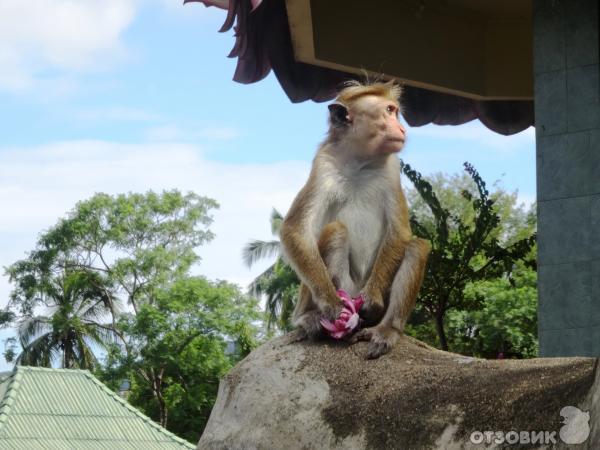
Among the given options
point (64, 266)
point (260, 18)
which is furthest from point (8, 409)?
point (64, 266)

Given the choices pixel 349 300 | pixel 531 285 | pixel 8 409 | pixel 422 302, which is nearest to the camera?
pixel 349 300

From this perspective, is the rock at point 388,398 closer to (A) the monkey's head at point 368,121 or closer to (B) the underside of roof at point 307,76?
(A) the monkey's head at point 368,121

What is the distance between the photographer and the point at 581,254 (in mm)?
12289

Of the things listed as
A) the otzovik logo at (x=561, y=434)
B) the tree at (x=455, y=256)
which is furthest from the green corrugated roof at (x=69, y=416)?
the otzovik logo at (x=561, y=434)

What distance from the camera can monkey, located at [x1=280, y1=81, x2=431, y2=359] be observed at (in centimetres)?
796

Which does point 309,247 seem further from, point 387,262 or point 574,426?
point 574,426

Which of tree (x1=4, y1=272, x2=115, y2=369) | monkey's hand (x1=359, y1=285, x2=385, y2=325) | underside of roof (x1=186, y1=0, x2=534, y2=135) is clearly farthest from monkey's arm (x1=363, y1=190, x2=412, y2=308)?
tree (x1=4, y1=272, x2=115, y2=369)

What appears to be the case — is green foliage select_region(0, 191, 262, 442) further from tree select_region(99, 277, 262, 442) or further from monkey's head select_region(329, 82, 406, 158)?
monkey's head select_region(329, 82, 406, 158)

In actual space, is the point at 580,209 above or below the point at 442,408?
above

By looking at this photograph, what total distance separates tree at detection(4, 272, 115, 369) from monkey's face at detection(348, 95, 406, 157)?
41333mm

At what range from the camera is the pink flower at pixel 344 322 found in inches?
306

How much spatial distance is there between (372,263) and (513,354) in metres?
13.6

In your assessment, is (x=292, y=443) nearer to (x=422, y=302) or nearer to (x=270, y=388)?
(x=270, y=388)

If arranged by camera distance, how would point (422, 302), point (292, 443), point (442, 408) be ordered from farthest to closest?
point (422, 302), point (292, 443), point (442, 408)
